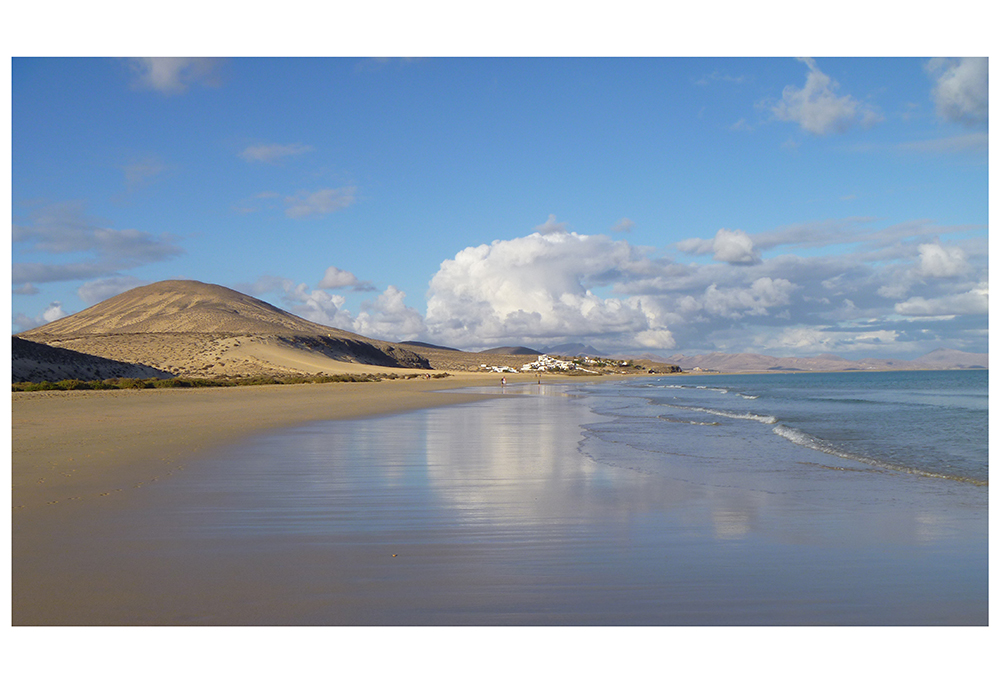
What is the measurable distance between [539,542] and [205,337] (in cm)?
10484

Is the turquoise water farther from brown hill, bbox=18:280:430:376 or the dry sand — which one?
brown hill, bbox=18:280:430:376

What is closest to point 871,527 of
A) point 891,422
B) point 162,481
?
point 162,481

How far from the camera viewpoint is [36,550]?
238 inches

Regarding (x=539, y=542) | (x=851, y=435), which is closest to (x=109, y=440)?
(x=539, y=542)

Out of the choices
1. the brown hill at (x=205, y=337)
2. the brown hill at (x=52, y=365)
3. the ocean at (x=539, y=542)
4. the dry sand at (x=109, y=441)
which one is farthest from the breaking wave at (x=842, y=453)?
the brown hill at (x=205, y=337)

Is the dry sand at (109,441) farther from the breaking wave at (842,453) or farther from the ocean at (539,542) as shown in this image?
the breaking wave at (842,453)

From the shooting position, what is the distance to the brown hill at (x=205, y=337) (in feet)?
290

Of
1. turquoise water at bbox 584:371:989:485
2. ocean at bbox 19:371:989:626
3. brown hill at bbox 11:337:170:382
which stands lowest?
turquoise water at bbox 584:371:989:485

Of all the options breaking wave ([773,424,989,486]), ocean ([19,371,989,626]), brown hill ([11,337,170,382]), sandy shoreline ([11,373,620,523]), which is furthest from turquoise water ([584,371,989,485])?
brown hill ([11,337,170,382])

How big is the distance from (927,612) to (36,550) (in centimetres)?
762

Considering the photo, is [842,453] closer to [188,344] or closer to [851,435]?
[851,435]

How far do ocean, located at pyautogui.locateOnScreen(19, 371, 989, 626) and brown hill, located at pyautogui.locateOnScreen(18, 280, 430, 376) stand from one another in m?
76.1

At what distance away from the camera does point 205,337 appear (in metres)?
101

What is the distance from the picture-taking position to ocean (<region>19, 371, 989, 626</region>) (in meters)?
4.87
